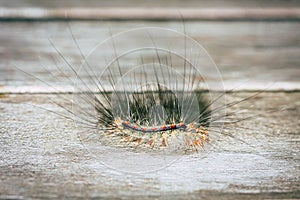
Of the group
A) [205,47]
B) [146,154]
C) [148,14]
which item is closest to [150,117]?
[146,154]

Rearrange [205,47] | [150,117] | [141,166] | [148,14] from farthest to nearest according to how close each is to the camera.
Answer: [148,14] → [205,47] → [150,117] → [141,166]

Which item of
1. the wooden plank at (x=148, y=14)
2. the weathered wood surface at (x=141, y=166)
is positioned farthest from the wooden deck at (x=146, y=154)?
the wooden plank at (x=148, y=14)

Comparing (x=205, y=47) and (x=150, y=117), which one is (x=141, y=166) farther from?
(x=205, y=47)

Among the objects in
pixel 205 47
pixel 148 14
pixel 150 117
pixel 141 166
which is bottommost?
pixel 141 166

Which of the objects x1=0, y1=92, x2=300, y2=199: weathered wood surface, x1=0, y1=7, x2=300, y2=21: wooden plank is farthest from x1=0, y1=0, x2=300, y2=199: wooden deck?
x1=0, y1=7, x2=300, y2=21: wooden plank

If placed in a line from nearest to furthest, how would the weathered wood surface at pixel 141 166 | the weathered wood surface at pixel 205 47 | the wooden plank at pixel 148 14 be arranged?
the weathered wood surface at pixel 141 166, the weathered wood surface at pixel 205 47, the wooden plank at pixel 148 14

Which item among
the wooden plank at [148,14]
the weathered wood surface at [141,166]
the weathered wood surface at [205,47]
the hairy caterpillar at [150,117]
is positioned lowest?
the weathered wood surface at [141,166]

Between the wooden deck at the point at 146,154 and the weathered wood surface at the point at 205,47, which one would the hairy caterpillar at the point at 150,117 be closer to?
the wooden deck at the point at 146,154

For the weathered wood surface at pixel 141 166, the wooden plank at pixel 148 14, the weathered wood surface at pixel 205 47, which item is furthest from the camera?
the wooden plank at pixel 148 14
